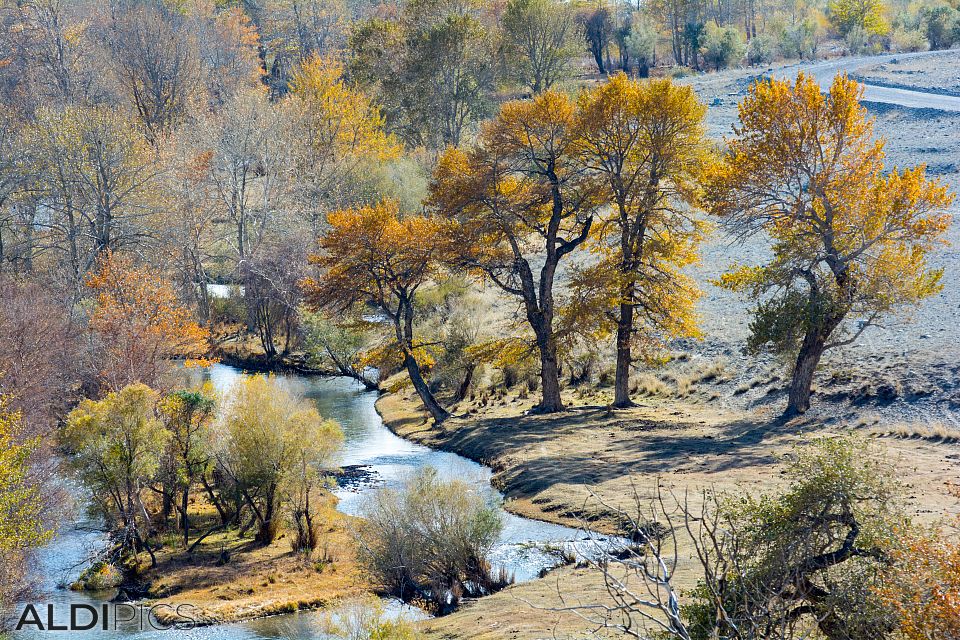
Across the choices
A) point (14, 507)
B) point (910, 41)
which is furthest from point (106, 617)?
point (910, 41)

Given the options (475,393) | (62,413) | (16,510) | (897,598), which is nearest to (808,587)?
(897,598)

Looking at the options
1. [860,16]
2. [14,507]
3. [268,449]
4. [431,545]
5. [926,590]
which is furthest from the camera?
[860,16]

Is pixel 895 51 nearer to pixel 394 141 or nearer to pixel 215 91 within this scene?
pixel 394 141

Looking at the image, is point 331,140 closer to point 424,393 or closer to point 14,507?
point 424,393

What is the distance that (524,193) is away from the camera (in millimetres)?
36594

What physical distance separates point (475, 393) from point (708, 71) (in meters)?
60.4

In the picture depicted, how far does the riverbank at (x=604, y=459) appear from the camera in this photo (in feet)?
67.5

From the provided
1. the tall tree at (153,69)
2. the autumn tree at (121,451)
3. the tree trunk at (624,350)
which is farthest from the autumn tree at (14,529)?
the tall tree at (153,69)

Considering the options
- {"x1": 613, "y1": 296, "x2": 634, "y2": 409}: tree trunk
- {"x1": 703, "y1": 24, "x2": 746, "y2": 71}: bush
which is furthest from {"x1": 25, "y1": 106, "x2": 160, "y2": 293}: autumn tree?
{"x1": 703, "y1": 24, "x2": 746, "y2": 71}: bush

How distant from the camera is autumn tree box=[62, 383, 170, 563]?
2816cm

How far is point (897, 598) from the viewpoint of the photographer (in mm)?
12172

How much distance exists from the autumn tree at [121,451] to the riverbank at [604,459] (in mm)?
11052

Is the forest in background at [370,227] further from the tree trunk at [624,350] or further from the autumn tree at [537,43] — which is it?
the autumn tree at [537,43]

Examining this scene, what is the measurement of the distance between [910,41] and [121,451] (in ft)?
265
